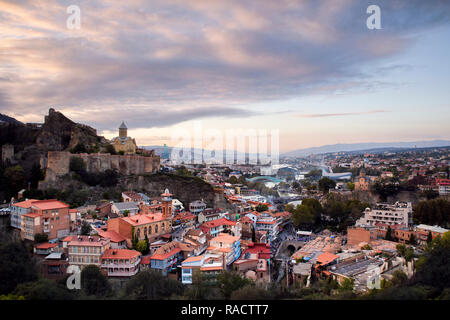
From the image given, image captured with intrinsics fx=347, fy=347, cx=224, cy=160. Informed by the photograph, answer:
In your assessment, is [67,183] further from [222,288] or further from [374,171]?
[374,171]

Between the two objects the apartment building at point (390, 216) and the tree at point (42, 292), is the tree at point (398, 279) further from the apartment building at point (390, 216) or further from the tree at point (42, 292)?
the tree at point (42, 292)

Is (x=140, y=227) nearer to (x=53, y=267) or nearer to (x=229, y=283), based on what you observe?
(x=53, y=267)

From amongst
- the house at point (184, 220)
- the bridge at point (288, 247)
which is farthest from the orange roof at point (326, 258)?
the house at point (184, 220)

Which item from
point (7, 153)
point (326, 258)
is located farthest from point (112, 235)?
point (7, 153)

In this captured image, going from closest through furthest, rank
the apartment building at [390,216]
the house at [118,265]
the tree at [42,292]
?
the tree at [42,292], the house at [118,265], the apartment building at [390,216]

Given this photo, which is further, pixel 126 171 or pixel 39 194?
pixel 126 171

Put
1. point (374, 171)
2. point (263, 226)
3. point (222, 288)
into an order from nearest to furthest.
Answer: point (222, 288), point (263, 226), point (374, 171)
